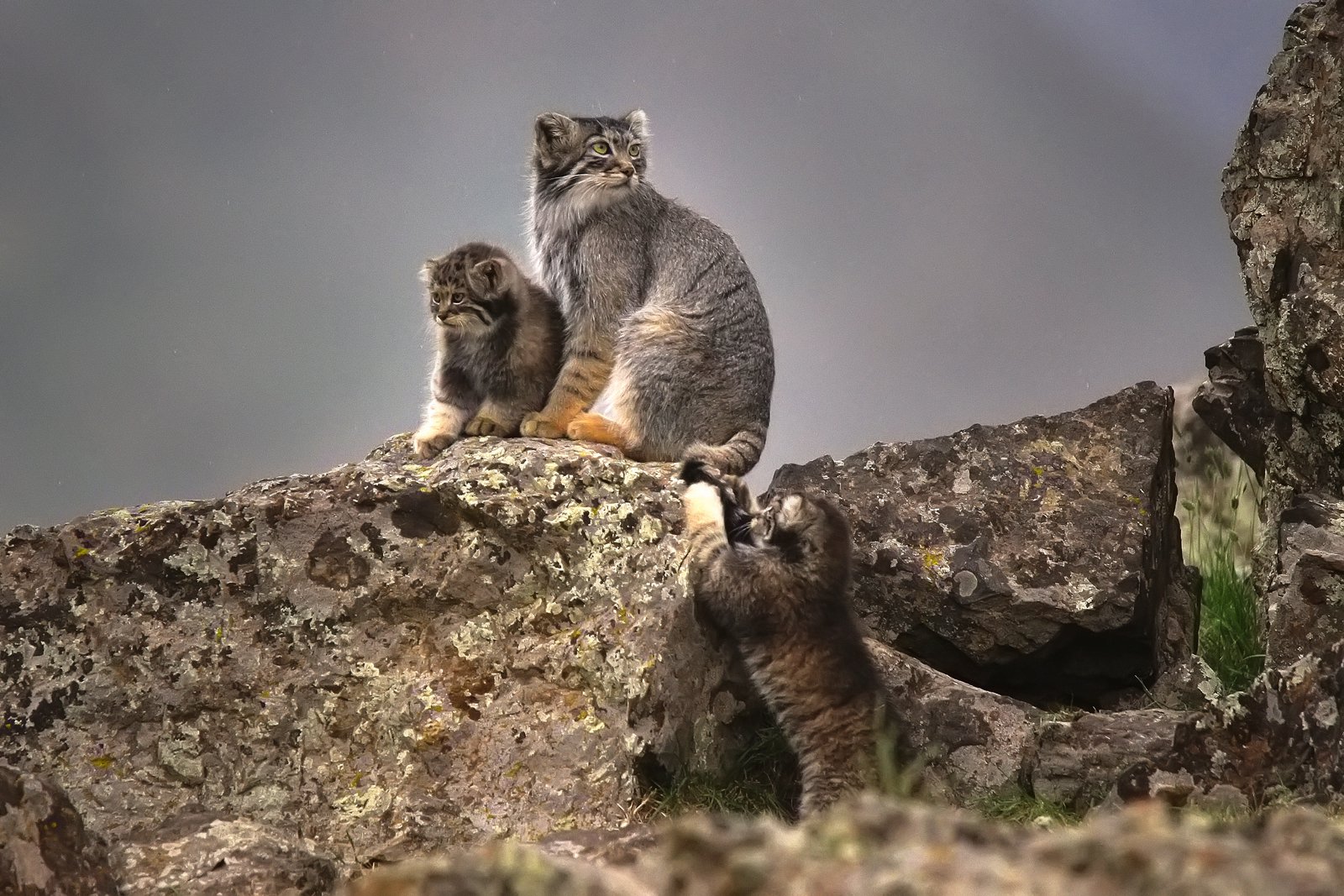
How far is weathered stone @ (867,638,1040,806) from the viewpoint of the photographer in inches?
246

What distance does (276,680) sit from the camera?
5949 mm

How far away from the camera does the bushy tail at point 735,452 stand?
7.50 metres

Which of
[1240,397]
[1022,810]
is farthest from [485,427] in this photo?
[1240,397]

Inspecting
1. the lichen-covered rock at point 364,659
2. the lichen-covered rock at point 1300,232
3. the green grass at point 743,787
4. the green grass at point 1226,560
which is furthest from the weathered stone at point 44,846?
the lichen-covered rock at point 1300,232

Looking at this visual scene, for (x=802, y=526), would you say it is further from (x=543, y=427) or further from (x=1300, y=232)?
(x=1300, y=232)

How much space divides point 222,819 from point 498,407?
303 cm

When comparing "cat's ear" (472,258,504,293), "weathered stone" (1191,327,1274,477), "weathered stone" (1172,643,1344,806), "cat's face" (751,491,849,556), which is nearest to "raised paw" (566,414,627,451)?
"cat's ear" (472,258,504,293)

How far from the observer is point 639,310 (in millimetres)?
8117

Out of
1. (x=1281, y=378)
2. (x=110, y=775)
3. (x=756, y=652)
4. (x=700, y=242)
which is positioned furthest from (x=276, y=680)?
(x=1281, y=378)

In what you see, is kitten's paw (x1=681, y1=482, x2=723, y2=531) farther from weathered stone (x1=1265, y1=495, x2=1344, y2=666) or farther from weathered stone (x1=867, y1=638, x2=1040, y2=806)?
weathered stone (x1=1265, y1=495, x2=1344, y2=666)

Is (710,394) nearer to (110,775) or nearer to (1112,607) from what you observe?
(1112,607)

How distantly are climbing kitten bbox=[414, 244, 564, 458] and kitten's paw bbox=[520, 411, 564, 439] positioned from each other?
5.1 inches

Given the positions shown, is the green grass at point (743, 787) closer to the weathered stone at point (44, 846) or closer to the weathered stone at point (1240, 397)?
the weathered stone at point (44, 846)

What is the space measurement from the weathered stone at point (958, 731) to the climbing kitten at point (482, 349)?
Result: 249 cm
